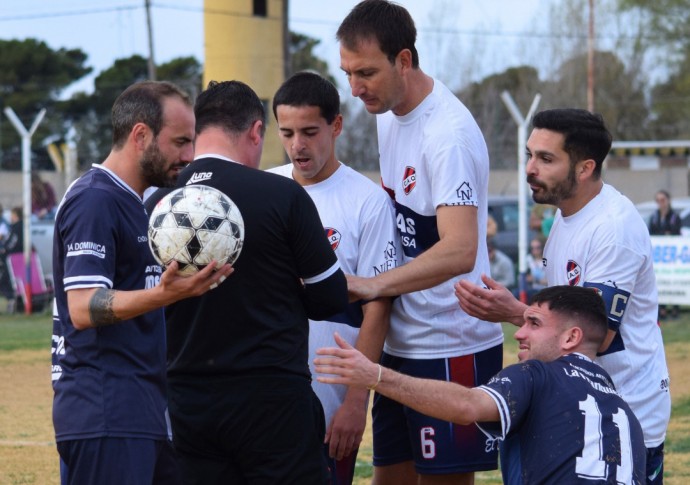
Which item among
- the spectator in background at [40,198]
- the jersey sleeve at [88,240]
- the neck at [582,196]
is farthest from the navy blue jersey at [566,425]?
the spectator in background at [40,198]

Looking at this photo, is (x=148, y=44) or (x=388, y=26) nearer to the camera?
(x=388, y=26)

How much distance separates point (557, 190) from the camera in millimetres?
5457

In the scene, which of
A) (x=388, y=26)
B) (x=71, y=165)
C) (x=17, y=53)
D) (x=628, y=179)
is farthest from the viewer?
(x=17, y=53)

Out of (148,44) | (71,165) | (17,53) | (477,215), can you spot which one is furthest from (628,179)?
(477,215)

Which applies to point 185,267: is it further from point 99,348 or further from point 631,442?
point 631,442

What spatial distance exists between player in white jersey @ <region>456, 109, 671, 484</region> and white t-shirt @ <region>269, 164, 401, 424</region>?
1.87 ft

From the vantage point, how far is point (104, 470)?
4.66m

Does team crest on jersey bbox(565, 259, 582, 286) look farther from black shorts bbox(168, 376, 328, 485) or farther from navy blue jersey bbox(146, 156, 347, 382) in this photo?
black shorts bbox(168, 376, 328, 485)

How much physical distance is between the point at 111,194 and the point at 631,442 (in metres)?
2.44

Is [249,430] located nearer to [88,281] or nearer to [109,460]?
[109,460]

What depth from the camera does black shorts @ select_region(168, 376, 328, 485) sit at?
15.0 feet

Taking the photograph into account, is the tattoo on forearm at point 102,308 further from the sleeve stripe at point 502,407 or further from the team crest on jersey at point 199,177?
the sleeve stripe at point 502,407

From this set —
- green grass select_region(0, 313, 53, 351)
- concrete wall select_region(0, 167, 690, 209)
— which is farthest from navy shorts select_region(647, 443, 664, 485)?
concrete wall select_region(0, 167, 690, 209)

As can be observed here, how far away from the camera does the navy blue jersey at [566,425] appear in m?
4.49
